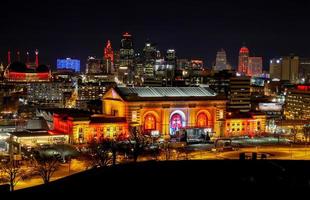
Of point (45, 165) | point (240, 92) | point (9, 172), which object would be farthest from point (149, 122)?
point (240, 92)

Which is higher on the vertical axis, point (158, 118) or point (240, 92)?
point (240, 92)

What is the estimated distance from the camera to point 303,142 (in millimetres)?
62438

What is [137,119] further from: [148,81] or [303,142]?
[148,81]

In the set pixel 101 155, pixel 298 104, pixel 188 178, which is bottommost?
pixel 101 155

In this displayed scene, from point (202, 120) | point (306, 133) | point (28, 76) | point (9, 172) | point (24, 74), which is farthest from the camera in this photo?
point (24, 74)

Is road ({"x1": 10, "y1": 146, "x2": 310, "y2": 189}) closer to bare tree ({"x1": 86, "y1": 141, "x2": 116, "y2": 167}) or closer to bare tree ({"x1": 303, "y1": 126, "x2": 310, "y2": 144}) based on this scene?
bare tree ({"x1": 86, "y1": 141, "x2": 116, "y2": 167})

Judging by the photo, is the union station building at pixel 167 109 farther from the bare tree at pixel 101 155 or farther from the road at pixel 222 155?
the bare tree at pixel 101 155

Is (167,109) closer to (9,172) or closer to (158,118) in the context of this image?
(158,118)

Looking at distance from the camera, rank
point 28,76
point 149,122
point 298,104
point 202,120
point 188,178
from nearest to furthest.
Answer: point 188,178, point 149,122, point 202,120, point 298,104, point 28,76

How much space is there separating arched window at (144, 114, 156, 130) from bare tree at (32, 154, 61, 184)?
21.6m

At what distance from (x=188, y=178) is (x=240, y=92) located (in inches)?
3547

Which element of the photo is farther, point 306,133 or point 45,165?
point 306,133

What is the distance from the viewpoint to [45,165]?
125 ft

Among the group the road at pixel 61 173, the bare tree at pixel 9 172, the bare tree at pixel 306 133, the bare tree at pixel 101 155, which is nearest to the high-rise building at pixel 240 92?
Result: the bare tree at pixel 306 133
